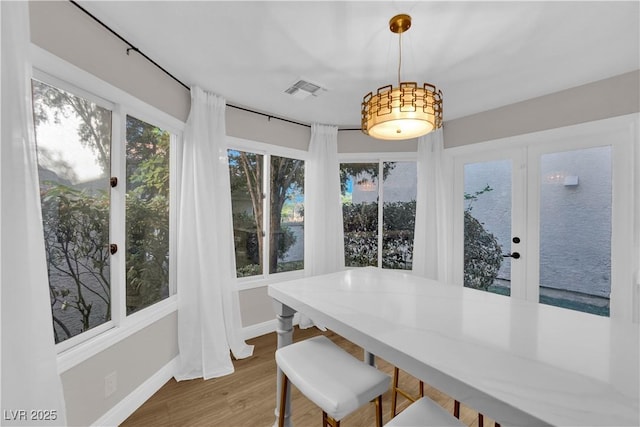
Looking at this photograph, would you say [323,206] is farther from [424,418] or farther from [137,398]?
[424,418]

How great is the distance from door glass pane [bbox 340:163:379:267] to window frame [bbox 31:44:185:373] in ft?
6.88

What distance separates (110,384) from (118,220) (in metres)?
1.02

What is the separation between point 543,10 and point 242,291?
326cm

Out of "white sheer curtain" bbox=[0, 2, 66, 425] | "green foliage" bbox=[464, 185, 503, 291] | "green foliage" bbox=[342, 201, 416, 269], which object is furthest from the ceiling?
"green foliage" bbox=[342, 201, 416, 269]

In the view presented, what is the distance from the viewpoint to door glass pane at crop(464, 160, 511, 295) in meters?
2.93

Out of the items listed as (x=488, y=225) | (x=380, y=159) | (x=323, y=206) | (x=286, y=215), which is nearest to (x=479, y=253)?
(x=488, y=225)

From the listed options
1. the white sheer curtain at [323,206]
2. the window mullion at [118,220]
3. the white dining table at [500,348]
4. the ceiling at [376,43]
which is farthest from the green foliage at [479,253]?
the window mullion at [118,220]

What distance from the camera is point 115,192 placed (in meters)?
1.81

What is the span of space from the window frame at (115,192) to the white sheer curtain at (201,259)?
0.15m

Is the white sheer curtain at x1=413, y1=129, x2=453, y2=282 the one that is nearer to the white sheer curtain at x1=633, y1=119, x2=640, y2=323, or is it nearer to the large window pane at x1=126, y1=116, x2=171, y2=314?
the white sheer curtain at x1=633, y1=119, x2=640, y2=323

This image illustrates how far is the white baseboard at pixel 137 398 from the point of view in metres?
1.66

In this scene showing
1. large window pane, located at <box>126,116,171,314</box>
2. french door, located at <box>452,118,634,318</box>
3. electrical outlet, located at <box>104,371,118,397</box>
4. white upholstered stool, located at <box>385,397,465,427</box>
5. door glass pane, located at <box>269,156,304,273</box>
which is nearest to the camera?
white upholstered stool, located at <box>385,397,465,427</box>

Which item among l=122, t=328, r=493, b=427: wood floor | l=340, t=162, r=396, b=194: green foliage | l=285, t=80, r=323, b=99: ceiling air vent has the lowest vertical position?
l=122, t=328, r=493, b=427: wood floor

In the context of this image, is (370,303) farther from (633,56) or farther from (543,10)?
(633,56)
